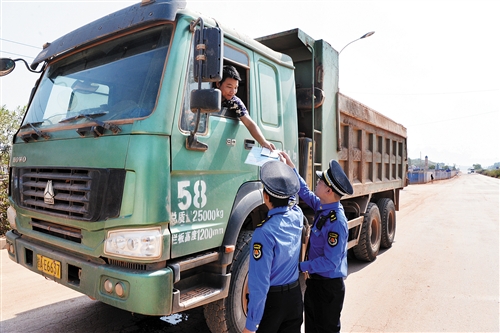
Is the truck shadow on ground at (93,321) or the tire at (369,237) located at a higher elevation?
the tire at (369,237)

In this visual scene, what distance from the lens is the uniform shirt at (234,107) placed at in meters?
2.93

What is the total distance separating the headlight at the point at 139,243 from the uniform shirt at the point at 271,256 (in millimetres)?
632

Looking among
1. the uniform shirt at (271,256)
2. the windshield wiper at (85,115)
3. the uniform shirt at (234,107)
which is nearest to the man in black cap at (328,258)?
the uniform shirt at (271,256)

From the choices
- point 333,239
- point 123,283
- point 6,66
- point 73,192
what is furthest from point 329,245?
point 6,66

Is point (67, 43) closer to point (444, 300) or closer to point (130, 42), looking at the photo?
→ point (130, 42)

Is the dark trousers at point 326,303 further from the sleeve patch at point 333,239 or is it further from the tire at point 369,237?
the tire at point 369,237

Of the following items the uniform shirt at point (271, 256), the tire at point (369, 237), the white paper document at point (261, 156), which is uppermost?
the white paper document at point (261, 156)

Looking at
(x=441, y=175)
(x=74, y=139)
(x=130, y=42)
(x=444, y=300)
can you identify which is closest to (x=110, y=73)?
(x=130, y=42)

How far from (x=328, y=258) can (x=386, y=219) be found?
15.4 feet

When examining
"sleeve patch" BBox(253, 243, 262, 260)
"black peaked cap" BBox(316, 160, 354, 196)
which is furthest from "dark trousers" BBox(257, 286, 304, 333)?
"black peaked cap" BBox(316, 160, 354, 196)

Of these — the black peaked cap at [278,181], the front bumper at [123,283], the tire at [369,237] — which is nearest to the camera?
the black peaked cap at [278,181]

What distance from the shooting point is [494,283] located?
16.0ft

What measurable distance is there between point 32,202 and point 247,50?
2227 mm

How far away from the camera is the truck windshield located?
2527 mm
